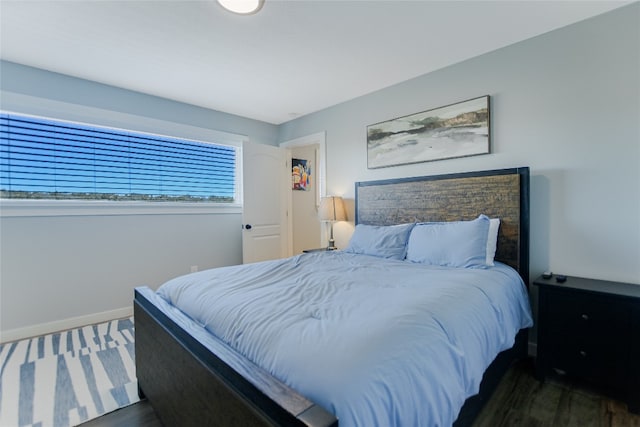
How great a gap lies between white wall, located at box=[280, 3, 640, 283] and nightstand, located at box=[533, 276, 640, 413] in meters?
0.30

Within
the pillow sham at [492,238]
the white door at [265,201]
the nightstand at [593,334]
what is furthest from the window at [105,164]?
the nightstand at [593,334]


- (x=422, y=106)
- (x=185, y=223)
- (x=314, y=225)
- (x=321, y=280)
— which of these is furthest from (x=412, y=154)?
(x=185, y=223)

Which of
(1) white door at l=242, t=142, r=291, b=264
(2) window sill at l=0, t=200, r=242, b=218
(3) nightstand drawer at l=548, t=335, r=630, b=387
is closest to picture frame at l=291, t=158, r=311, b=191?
(1) white door at l=242, t=142, r=291, b=264

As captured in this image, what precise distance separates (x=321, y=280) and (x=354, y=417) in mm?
995

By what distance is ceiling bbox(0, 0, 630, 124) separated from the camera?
1.94 metres

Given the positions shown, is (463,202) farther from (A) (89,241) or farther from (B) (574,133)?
(A) (89,241)

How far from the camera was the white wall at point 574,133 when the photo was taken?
1946 mm

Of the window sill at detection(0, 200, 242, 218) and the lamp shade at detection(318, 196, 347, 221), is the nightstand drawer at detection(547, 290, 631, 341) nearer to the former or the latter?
the lamp shade at detection(318, 196, 347, 221)

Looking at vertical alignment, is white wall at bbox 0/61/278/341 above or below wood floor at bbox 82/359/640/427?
above

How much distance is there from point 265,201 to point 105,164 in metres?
1.85

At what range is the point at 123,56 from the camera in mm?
2514

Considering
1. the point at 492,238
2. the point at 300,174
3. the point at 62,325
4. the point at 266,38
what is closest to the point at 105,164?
the point at 62,325

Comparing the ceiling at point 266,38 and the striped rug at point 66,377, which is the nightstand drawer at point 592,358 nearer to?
the ceiling at point 266,38

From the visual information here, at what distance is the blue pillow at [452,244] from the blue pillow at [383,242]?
0.41ft
